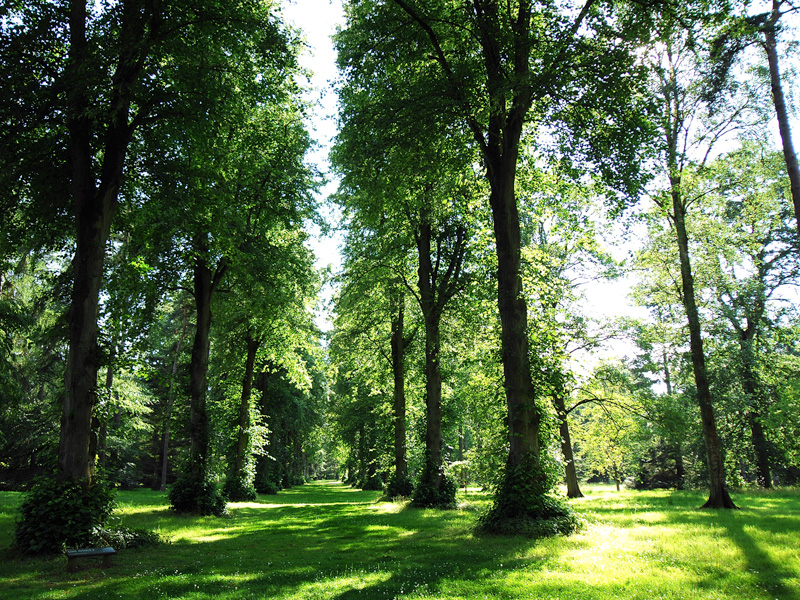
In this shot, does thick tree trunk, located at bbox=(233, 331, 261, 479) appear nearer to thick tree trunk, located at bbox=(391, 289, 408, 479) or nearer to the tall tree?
thick tree trunk, located at bbox=(391, 289, 408, 479)

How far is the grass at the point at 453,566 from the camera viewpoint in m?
6.03

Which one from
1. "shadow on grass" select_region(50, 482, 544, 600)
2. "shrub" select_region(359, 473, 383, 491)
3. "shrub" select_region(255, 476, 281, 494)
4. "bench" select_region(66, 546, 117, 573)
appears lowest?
"shrub" select_region(359, 473, 383, 491)

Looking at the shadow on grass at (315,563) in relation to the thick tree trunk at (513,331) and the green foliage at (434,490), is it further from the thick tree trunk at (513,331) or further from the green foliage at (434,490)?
the green foliage at (434,490)

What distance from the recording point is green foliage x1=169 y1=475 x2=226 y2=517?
16781 millimetres

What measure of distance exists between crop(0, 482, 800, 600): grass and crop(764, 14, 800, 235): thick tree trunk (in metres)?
7.47

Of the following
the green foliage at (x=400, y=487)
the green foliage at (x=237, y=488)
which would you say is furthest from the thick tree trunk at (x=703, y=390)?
the green foliage at (x=237, y=488)

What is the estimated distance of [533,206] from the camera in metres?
17.8

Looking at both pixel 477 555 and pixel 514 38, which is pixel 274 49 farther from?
pixel 477 555

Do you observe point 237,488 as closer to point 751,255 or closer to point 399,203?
point 399,203

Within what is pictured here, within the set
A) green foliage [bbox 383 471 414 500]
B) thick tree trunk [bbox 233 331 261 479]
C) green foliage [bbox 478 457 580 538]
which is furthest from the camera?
thick tree trunk [bbox 233 331 261 479]

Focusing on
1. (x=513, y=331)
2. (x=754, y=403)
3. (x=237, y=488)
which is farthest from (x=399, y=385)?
(x=754, y=403)

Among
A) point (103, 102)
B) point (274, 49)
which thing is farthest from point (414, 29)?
point (103, 102)

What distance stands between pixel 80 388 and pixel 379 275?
39.9 feet

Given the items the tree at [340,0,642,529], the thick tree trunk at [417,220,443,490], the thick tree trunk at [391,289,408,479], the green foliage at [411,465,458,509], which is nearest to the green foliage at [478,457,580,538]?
the tree at [340,0,642,529]
